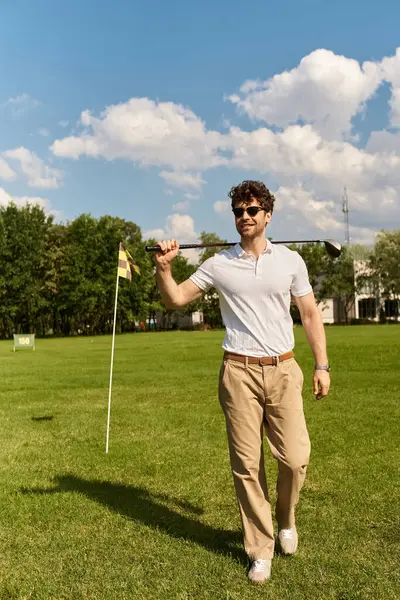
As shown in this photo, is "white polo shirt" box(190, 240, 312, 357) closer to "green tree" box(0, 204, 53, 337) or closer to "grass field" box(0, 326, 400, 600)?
"grass field" box(0, 326, 400, 600)

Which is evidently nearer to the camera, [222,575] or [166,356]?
[222,575]

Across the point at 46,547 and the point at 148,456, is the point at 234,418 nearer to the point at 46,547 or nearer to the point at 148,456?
the point at 46,547

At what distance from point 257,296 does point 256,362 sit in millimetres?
480

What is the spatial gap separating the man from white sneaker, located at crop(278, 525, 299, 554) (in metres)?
0.32

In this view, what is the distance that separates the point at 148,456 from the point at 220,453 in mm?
1002

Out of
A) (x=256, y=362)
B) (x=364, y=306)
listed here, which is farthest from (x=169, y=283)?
(x=364, y=306)

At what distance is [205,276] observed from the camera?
4.47 m

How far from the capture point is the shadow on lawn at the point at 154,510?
4996mm

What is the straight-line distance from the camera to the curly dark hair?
4331 millimetres

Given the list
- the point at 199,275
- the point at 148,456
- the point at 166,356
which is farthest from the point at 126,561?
the point at 166,356

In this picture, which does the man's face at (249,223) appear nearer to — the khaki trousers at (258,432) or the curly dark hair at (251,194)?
the curly dark hair at (251,194)

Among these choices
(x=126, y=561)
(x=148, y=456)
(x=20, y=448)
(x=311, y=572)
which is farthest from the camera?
(x=20, y=448)

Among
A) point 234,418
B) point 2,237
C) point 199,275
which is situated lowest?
point 234,418

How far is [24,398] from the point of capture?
47.0 ft
